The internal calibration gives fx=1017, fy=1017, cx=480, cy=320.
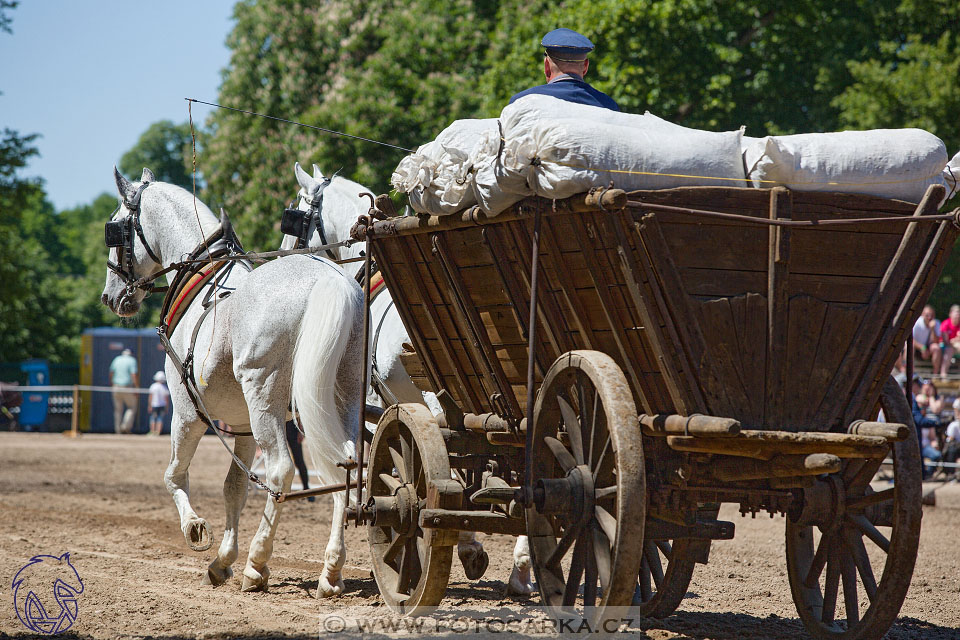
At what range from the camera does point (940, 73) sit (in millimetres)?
16422

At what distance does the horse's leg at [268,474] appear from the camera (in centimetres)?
585

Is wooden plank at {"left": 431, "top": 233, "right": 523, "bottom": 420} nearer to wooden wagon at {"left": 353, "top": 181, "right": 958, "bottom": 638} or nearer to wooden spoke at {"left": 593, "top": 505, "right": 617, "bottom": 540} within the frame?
wooden wagon at {"left": 353, "top": 181, "right": 958, "bottom": 638}

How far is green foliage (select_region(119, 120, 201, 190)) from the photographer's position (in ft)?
156

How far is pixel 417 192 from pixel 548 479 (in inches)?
58.7

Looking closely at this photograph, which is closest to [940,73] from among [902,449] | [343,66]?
[343,66]

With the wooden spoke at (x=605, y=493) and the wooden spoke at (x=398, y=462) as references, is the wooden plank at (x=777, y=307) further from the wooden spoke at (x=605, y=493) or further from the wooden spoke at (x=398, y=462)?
the wooden spoke at (x=398, y=462)

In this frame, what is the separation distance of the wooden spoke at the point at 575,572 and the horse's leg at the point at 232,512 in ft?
9.42

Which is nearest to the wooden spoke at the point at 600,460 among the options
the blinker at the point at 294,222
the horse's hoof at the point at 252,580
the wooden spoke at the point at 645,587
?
the wooden spoke at the point at 645,587

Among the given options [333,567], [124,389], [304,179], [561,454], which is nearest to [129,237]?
[304,179]

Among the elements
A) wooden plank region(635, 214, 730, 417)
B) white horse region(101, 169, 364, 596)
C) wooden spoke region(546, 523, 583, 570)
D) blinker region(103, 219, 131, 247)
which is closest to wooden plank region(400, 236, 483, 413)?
white horse region(101, 169, 364, 596)

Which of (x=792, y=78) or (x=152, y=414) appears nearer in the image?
(x=792, y=78)

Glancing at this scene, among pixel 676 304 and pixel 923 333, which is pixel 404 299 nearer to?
pixel 676 304

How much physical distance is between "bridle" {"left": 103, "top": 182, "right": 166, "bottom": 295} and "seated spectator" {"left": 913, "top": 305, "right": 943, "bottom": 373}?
10363mm

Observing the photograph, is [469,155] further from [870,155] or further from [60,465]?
[60,465]
